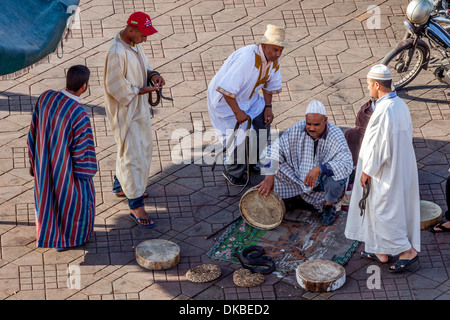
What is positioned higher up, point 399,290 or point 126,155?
point 126,155

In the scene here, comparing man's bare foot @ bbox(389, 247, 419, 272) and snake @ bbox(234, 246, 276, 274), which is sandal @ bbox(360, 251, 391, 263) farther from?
snake @ bbox(234, 246, 276, 274)

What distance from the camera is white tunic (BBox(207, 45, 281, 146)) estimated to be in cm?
904

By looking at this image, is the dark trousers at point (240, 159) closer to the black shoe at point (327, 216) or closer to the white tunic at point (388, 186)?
the black shoe at point (327, 216)

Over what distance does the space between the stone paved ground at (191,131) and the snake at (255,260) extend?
11cm

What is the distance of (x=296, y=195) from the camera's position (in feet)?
29.4

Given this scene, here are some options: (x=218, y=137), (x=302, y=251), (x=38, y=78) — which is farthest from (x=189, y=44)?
(x=302, y=251)

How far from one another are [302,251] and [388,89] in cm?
168

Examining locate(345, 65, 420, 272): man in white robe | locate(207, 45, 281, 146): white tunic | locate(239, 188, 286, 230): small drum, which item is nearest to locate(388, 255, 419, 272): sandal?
locate(345, 65, 420, 272): man in white robe

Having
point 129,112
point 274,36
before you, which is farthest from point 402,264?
point 129,112

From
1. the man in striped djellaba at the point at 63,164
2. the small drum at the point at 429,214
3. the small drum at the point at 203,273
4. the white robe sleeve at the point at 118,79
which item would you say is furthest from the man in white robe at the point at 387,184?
the man in striped djellaba at the point at 63,164

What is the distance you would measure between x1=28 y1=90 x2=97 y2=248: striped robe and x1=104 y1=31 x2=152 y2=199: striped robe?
0.43 metres

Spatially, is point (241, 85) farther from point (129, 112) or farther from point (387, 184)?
point (387, 184)

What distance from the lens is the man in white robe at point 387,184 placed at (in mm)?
7750
